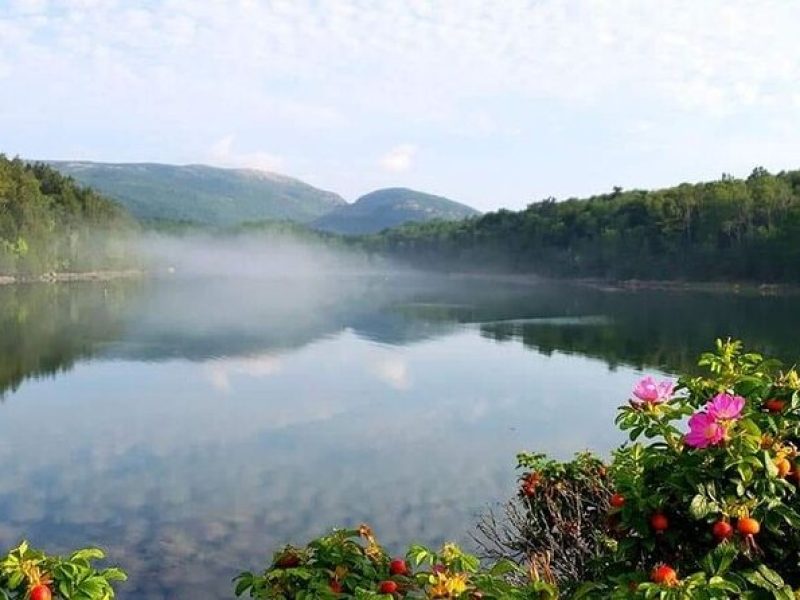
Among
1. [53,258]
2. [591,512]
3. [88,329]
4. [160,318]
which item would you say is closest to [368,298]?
[160,318]

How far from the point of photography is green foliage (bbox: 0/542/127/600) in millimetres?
2941

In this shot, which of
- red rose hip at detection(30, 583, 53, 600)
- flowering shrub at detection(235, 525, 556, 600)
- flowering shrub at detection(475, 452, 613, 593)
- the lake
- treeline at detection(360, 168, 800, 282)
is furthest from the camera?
treeline at detection(360, 168, 800, 282)

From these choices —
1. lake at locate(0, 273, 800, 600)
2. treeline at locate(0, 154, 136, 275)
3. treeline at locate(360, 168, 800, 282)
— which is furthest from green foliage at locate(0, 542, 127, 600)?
treeline at locate(0, 154, 136, 275)

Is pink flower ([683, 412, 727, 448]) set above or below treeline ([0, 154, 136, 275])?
below

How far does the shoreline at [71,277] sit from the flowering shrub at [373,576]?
92391 mm

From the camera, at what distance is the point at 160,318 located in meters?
49.0

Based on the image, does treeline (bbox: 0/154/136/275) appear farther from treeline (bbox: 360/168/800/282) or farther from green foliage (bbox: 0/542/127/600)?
green foliage (bbox: 0/542/127/600)

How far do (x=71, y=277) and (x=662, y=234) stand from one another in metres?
73.3

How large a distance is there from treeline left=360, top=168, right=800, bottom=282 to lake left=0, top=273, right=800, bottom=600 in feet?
117

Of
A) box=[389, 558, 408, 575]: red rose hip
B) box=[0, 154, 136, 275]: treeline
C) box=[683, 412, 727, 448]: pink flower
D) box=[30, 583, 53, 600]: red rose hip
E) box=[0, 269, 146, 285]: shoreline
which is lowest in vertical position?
box=[0, 269, 146, 285]: shoreline

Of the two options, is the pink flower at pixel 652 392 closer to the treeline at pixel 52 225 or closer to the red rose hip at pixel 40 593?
the red rose hip at pixel 40 593

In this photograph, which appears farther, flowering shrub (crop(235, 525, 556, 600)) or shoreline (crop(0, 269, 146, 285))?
shoreline (crop(0, 269, 146, 285))

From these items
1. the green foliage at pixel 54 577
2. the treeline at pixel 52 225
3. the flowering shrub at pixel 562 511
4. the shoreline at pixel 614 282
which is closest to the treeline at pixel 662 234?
the shoreline at pixel 614 282

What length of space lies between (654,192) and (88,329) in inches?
3207
